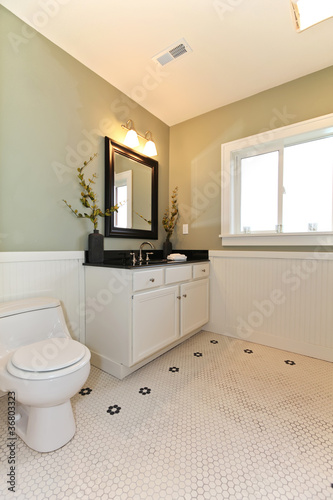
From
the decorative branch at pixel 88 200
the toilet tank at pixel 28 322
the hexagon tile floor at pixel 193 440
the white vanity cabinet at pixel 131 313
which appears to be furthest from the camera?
the decorative branch at pixel 88 200

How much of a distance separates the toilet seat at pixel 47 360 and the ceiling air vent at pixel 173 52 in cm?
221

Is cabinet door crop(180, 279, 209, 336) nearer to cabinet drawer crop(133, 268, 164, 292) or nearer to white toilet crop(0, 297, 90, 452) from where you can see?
cabinet drawer crop(133, 268, 164, 292)

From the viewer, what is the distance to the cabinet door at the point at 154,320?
1.65 m

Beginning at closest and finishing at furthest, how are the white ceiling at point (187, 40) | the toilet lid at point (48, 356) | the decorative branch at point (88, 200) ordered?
the toilet lid at point (48, 356), the white ceiling at point (187, 40), the decorative branch at point (88, 200)

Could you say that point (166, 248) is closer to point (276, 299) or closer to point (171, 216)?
point (171, 216)

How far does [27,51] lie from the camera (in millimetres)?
1575

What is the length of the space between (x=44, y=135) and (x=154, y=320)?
5.28 feet

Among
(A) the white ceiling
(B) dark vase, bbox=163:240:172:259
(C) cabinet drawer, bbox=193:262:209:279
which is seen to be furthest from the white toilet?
(A) the white ceiling

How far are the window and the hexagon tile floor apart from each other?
1.20m

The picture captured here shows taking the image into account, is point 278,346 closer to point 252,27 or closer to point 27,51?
point 252,27

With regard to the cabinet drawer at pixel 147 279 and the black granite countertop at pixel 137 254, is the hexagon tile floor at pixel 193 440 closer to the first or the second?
the cabinet drawer at pixel 147 279

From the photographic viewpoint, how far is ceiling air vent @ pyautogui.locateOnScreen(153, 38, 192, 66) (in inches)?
68.5

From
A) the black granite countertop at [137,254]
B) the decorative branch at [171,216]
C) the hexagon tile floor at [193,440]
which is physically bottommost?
the hexagon tile floor at [193,440]

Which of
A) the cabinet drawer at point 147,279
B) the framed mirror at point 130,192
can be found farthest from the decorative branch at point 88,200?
the cabinet drawer at point 147,279
